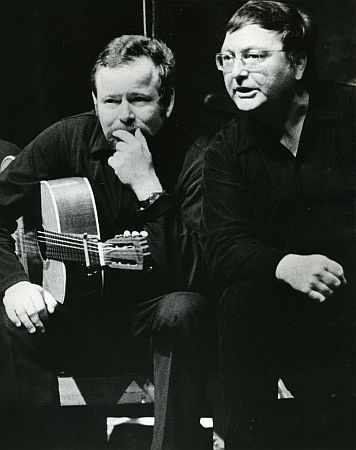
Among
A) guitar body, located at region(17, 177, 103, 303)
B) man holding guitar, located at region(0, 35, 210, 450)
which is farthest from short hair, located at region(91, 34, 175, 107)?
guitar body, located at region(17, 177, 103, 303)

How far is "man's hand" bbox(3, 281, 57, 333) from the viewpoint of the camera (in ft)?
7.39

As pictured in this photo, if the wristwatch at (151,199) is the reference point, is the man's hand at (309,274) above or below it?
below

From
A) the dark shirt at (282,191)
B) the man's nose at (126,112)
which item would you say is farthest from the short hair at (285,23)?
the man's nose at (126,112)

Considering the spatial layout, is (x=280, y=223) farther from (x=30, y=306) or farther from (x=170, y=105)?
(x=30, y=306)

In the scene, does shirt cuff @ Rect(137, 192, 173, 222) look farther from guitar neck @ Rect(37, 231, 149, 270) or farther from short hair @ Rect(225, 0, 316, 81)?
short hair @ Rect(225, 0, 316, 81)

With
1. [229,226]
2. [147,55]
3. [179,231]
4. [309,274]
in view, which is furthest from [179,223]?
[147,55]

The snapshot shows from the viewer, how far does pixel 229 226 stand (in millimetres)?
2213

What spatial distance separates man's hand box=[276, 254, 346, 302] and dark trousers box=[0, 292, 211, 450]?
0.80 feet

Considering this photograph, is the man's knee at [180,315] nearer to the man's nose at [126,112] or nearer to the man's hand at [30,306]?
the man's hand at [30,306]

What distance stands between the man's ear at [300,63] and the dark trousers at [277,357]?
23.2 inches

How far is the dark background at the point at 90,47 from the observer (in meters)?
2.27

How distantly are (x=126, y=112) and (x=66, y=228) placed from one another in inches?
14.5

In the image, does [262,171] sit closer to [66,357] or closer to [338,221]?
[338,221]

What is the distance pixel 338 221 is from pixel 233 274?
33 cm
